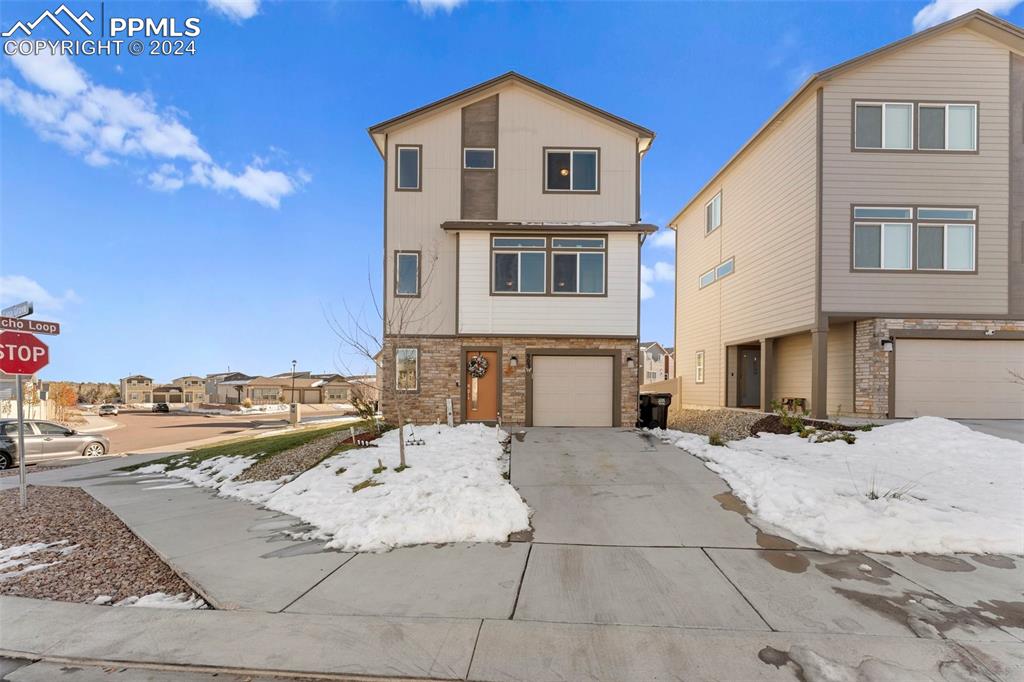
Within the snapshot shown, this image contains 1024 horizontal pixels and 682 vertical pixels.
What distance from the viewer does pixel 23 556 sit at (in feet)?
16.0

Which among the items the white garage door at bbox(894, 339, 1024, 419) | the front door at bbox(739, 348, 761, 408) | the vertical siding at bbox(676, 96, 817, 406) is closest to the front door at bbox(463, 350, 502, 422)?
the vertical siding at bbox(676, 96, 817, 406)

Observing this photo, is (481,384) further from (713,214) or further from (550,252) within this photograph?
(713,214)

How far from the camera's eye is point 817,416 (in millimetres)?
12750

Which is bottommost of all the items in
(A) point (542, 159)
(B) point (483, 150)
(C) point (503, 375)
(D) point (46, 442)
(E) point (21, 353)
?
(D) point (46, 442)

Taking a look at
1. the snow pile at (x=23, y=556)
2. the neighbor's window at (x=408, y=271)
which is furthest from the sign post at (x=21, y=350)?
the neighbor's window at (x=408, y=271)

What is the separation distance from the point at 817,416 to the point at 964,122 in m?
9.23

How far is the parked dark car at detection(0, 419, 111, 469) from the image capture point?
1281 centimetres

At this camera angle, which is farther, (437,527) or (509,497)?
(509,497)

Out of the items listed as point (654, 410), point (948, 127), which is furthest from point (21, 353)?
point (948, 127)

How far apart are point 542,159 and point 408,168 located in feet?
13.1

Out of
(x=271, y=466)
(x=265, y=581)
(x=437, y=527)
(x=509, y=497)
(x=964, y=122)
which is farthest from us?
(x=964, y=122)

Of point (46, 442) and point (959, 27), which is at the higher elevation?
point (959, 27)

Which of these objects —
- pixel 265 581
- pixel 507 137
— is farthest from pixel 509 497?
pixel 507 137

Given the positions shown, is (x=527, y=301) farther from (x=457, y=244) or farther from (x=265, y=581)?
(x=265, y=581)
